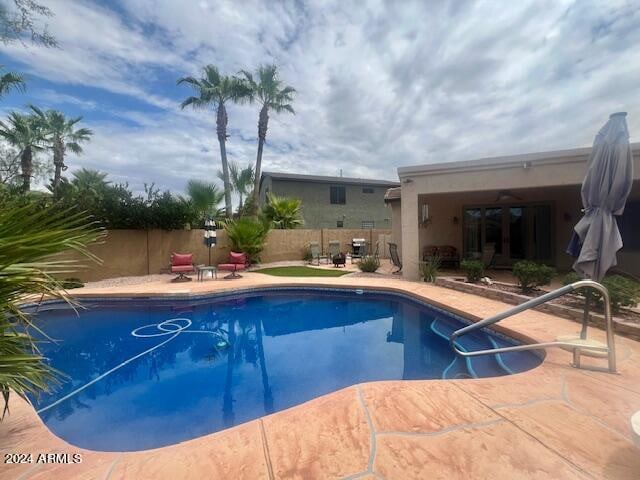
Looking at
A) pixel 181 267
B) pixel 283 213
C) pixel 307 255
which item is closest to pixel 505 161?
pixel 307 255

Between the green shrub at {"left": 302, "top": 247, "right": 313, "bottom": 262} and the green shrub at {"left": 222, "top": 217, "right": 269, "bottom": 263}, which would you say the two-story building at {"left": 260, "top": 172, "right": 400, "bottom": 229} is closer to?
the green shrub at {"left": 302, "top": 247, "right": 313, "bottom": 262}

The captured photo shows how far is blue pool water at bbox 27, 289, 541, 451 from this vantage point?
368 centimetres

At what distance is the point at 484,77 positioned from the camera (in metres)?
10.2

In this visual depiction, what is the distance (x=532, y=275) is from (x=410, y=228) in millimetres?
3719

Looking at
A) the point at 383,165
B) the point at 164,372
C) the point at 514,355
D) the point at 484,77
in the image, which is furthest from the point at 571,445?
the point at 383,165

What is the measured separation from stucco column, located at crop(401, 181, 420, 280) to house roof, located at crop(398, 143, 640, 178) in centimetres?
54

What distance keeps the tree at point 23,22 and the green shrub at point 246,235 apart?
28.5 ft

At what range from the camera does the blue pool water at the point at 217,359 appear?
3.68m

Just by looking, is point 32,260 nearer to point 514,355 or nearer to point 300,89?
point 514,355

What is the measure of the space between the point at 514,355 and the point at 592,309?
7.16 ft

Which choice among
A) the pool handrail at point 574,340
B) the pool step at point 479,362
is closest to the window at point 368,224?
the pool step at point 479,362

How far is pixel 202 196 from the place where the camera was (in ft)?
46.5

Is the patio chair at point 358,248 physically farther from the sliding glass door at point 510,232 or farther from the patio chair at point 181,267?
the patio chair at point 181,267

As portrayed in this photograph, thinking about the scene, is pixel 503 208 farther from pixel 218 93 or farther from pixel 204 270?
pixel 218 93
